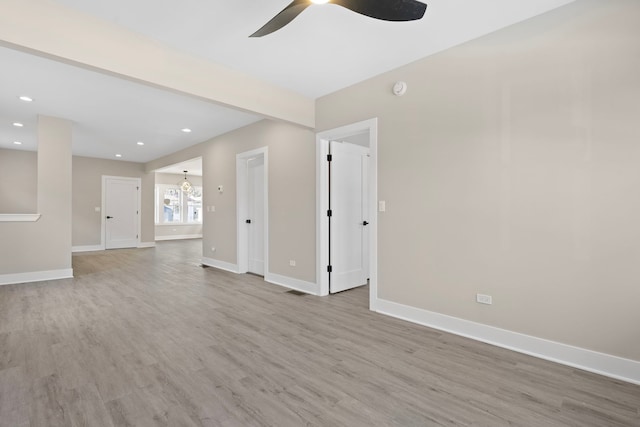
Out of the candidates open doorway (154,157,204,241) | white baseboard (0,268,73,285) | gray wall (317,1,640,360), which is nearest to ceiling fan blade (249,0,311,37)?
gray wall (317,1,640,360)

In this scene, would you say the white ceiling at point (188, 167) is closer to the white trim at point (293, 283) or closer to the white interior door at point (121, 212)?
the white interior door at point (121, 212)

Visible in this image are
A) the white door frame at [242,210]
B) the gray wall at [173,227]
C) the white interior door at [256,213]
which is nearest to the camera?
the white interior door at [256,213]

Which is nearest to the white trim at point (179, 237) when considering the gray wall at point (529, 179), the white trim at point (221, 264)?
the white trim at point (221, 264)

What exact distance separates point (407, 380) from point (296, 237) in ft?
9.02

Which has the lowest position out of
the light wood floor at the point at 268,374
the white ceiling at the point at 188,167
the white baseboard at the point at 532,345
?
the light wood floor at the point at 268,374

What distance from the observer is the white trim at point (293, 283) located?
425 centimetres

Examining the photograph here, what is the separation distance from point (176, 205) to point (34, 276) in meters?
7.11

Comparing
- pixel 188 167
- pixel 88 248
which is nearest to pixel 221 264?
pixel 188 167

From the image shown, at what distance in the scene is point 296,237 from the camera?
4.50m

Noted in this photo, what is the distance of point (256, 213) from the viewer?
5555mm

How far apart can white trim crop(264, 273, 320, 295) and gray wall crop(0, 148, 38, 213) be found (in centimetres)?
785

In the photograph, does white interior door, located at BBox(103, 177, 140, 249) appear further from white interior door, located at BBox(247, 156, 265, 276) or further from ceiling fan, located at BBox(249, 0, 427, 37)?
ceiling fan, located at BBox(249, 0, 427, 37)

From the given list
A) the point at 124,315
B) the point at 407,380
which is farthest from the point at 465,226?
the point at 124,315

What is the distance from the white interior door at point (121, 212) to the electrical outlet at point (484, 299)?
10.1 metres
